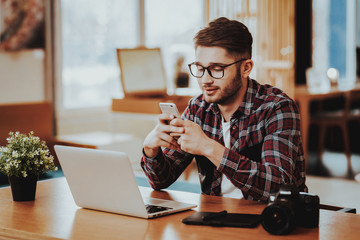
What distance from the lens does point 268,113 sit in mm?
1895

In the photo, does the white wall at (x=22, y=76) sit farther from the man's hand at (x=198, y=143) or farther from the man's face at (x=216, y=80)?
the man's hand at (x=198, y=143)

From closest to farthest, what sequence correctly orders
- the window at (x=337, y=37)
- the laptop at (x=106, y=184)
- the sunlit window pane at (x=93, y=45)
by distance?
the laptop at (x=106, y=184) < the sunlit window pane at (x=93, y=45) < the window at (x=337, y=37)

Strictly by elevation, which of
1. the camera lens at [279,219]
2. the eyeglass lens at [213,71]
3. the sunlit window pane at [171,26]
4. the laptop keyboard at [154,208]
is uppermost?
the sunlit window pane at [171,26]

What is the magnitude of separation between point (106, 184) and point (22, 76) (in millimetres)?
3969

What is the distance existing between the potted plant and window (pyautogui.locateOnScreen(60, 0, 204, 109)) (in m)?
3.98

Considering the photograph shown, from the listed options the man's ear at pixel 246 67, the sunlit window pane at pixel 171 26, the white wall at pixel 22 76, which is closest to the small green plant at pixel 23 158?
the man's ear at pixel 246 67

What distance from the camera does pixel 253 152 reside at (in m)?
1.92

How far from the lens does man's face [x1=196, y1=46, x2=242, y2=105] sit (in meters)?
1.87

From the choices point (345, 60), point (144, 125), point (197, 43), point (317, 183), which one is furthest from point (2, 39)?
point (345, 60)

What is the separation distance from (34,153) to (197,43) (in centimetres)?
67

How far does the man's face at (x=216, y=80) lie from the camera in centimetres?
187

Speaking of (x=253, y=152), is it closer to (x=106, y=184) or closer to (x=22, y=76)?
(x=106, y=184)

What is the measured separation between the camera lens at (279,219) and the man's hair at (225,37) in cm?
73

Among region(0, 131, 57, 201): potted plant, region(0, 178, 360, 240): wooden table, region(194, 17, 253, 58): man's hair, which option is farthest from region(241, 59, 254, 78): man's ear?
region(0, 131, 57, 201): potted plant
